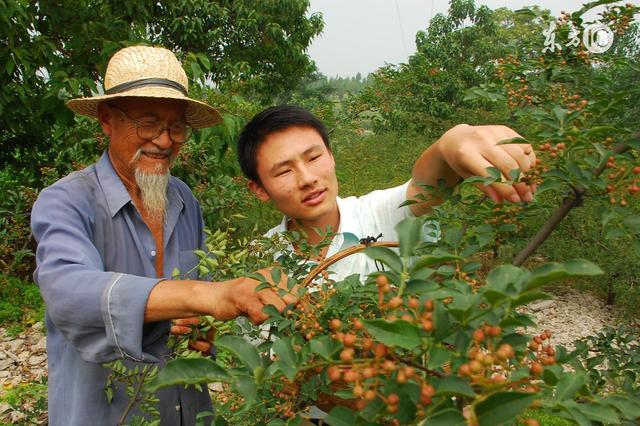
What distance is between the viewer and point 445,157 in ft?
4.50

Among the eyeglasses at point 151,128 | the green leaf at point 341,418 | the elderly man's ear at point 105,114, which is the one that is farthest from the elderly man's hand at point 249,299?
the elderly man's ear at point 105,114

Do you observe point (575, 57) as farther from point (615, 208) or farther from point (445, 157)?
point (615, 208)

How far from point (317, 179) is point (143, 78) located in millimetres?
703

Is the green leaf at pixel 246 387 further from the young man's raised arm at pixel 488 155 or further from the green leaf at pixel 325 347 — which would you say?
the young man's raised arm at pixel 488 155

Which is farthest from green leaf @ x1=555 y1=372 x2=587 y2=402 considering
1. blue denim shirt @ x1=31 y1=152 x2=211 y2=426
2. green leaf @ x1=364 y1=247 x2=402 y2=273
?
blue denim shirt @ x1=31 y1=152 x2=211 y2=426

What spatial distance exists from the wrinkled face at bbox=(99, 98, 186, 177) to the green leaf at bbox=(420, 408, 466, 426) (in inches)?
56.8

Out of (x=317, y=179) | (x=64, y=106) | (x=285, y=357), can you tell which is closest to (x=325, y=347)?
(x=285, y=357)

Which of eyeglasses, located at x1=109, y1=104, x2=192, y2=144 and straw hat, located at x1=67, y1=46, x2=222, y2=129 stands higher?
straw hat, located at x1=67, y1=46, x2=222, y2=129

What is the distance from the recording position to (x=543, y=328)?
5.35m

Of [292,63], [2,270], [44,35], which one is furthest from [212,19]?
[2,270]

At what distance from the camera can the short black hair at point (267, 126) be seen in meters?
1.71

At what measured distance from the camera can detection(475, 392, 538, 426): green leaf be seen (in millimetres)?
547

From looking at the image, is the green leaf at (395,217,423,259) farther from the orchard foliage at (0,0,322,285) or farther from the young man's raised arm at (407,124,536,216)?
the orchard foliage at (0,0,322,285)

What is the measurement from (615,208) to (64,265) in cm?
121
